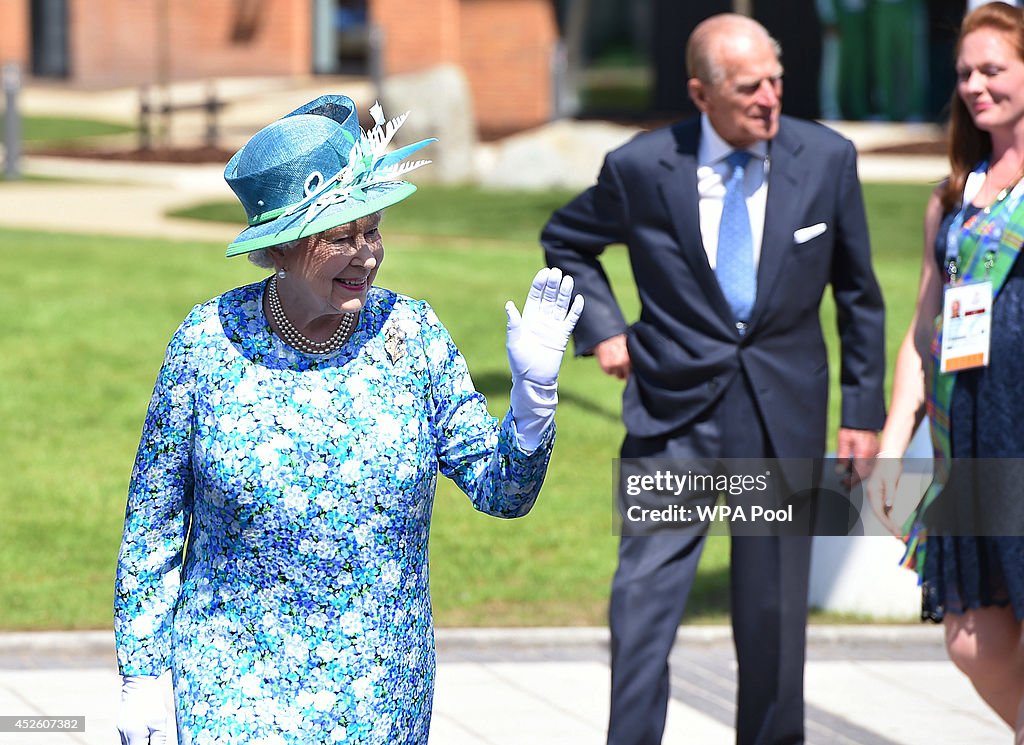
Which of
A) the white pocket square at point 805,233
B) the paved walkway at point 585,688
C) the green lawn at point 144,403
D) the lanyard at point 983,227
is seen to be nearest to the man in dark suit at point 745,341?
the white pocket square at point 805,233

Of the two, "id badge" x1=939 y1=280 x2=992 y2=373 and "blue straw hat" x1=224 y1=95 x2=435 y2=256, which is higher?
"blue straw hat" x1=224 y1=95 x2=435 y2=256

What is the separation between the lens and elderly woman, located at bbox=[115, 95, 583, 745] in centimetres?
334

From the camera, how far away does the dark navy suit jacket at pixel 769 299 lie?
518cm

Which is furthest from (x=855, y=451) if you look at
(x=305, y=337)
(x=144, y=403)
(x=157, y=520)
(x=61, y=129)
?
(x=61, y=129)

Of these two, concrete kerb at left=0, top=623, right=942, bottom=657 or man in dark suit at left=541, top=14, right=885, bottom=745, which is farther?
concrete kerb at left=0, top=623, right=942, bottom=657

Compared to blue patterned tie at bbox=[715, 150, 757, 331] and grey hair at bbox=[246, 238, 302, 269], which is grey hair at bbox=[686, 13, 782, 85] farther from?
grey hair at bbox=[246, 238, 302, 269]

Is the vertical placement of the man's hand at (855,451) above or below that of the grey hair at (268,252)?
below

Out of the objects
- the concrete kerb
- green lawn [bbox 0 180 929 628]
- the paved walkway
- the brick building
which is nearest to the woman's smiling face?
the paved walkway

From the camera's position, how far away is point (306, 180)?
3.36 m

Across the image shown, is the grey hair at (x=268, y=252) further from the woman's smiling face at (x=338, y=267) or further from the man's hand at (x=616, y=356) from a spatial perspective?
the man's hand at (x=616, y=356)

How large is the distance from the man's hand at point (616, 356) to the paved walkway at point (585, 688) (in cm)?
134

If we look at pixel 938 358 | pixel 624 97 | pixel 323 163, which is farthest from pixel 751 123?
pixel 624 97

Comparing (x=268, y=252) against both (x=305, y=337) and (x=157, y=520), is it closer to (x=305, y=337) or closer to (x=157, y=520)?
(x=305, y=337)

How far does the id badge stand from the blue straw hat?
187cm
